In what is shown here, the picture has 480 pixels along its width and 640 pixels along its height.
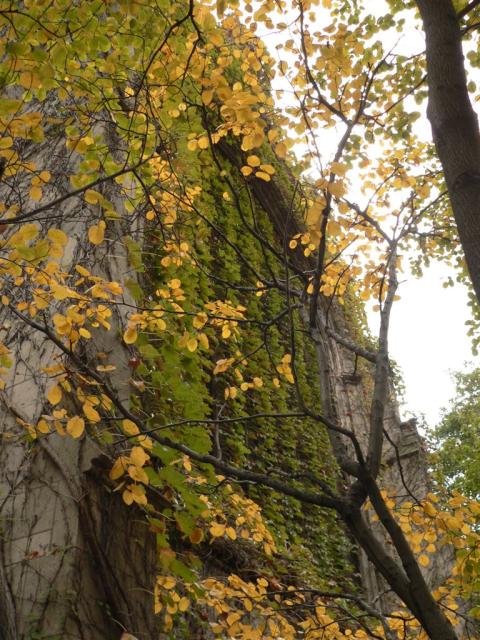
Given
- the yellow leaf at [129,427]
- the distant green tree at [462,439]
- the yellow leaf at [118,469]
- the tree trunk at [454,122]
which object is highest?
the distant green tree at [462,439]

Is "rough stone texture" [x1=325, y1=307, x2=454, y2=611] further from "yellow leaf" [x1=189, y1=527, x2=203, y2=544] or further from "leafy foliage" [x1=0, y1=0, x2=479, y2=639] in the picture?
"yellow leaf" [x1=189, y1=527, x2=203, y2=544]

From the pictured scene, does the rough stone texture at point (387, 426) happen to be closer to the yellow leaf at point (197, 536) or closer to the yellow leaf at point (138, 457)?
the yellow leaf at point (197, 536)

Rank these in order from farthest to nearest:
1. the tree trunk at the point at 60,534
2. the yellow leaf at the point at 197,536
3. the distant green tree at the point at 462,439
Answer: the distant green tree at the point at 462,439
the yellow leaf at the point at 197,536
the tree trunk at the point at 60,534

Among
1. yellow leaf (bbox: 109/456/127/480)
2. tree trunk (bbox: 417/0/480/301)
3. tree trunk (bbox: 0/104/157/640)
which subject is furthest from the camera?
tree trunk (bbox: 0/104/157/640)

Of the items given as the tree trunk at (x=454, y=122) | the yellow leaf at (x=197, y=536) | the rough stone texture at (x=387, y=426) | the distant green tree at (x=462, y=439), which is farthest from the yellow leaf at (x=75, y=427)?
the distant green tree at (x=462, y=439)

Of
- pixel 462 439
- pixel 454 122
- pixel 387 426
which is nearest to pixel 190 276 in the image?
pixel 454 122

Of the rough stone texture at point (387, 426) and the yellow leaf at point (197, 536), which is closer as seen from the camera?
the yellow leaf at point (197, 536)

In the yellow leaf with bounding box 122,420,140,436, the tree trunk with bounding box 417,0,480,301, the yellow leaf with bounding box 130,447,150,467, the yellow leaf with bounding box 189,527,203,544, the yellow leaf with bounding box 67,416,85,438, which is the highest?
the tree trunk with bounding box 417,0,480,301

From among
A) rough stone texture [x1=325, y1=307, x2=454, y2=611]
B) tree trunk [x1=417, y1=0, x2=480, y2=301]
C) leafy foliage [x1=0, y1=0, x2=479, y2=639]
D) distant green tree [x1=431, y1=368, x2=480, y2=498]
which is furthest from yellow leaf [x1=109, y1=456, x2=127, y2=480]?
distant green tree [x1=431, y1=368, x2=480, y2=498]

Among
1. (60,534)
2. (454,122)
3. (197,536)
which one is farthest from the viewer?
(197,536)

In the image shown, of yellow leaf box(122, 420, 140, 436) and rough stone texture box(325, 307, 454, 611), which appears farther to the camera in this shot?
rough stone texture box(325, 307, 454, 611)

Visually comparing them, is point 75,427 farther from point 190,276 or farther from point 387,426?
point 387,426

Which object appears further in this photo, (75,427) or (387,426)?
(387,426)

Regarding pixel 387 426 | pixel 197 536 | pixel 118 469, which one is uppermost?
pixel 387 426
